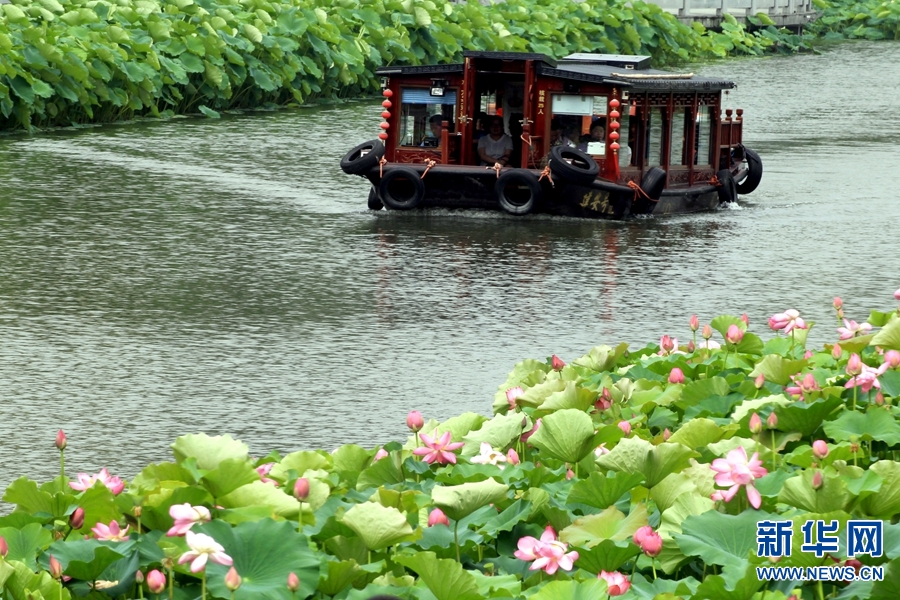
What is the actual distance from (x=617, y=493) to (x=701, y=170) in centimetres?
1697

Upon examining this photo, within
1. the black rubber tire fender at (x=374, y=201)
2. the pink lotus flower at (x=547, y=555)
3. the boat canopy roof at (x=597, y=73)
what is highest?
the boat canopy roof at (x=597, y=73)

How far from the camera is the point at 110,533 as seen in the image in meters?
4.73

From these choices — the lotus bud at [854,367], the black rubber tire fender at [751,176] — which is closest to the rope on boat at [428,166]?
the black rubber tire fender at [751,176]

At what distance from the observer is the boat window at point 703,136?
2162cm

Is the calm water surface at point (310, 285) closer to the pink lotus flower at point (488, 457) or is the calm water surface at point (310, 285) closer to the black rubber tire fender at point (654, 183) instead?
the black rubber tire fender at point (654, 183)

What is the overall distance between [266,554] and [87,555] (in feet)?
1.76

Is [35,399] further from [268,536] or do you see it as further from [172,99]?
[172,99]

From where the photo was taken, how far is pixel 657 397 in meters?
7.06

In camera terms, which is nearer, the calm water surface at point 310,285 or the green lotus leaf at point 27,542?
the green lotus leaf at point 27,542

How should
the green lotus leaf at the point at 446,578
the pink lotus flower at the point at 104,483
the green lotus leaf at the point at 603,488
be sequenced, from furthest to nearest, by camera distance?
the green lotus leaf at the point at 603,488, the pink lotus flower at the point at 104,483, the green lotus leaf at the point at 446,578

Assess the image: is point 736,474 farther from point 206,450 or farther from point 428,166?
point 428,166

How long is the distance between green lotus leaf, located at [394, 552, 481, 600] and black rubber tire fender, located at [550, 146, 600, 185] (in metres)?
15.2

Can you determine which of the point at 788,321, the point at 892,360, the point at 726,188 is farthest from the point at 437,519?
the point at 726,188

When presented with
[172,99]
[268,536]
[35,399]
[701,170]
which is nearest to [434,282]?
[35,399]
